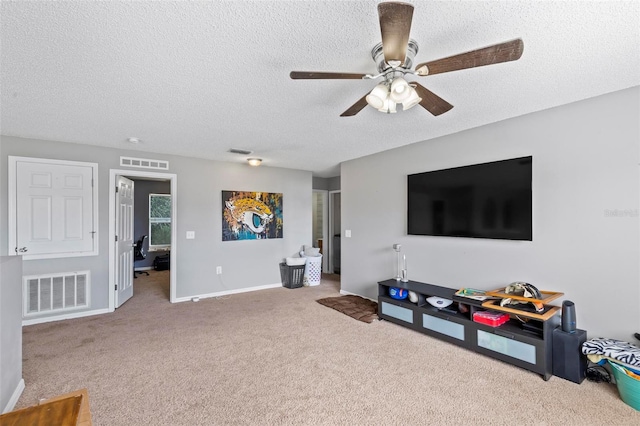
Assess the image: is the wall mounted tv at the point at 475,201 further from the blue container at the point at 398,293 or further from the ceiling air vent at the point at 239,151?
the ceiling air vent at the point at 239,151

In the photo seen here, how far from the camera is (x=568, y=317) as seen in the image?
245cm

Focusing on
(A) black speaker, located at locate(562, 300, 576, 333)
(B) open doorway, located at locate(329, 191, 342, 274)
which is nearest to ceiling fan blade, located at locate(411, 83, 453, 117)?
(A) black speaker, located at locate(562, 300, 576, 333)

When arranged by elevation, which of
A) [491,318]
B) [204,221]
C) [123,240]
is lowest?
[491,318]

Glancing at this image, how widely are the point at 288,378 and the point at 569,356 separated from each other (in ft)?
7.32

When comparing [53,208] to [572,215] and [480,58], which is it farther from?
[572,215]

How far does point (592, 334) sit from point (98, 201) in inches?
223

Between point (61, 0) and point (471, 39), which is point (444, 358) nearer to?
point (471, 39)

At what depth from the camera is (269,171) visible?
5637mm

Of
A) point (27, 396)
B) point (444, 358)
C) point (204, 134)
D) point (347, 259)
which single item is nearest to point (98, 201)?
point (204, 134)

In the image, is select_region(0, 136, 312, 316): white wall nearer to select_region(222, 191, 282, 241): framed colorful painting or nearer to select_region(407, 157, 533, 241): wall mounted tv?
select_region(222, 191, 282, 241): framed colorful painting

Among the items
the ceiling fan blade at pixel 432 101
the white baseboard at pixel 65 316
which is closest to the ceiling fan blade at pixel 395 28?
the ceiling fan blade at pixel 432 101

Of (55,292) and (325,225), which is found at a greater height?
(325,225)

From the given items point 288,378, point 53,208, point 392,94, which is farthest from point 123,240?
point 392,94

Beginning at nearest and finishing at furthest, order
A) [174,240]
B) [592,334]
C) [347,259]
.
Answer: [592,334]
[174,240]
[347,259]
